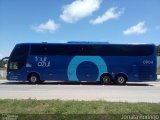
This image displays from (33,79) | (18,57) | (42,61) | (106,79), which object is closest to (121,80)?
(106,79)

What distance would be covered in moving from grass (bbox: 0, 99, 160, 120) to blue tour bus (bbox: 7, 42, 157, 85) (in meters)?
14.8

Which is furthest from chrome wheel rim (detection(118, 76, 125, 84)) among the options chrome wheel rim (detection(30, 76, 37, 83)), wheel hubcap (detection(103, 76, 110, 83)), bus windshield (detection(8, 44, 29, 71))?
bus windshield (detection(8, 44, 29, 71))

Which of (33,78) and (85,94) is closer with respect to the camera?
(85,94)

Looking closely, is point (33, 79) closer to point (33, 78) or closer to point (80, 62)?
point (33, 78)

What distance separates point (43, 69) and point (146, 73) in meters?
7.36

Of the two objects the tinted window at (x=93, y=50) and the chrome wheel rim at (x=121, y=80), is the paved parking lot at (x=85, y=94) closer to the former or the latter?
the chrome wheel rim at (x=121, y=80)

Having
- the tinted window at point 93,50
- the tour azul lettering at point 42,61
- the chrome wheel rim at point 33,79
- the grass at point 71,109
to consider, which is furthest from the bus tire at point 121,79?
the grass at point 71,109

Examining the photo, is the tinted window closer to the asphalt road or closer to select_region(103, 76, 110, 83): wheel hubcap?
select_region(103, 76, 110, 83): wheel hubcap

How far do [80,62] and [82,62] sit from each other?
0.15 metres

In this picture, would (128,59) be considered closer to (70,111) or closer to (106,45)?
(106,45)

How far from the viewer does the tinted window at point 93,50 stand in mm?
26094

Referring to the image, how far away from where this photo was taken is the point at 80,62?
26438mm

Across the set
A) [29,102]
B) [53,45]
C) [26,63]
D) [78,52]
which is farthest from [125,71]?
[29,102]

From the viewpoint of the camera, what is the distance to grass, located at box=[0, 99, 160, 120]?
933 cm
